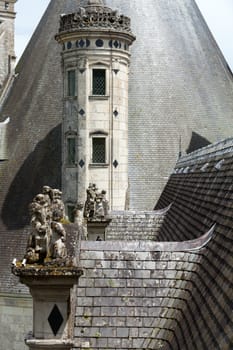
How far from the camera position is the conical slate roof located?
40.3m

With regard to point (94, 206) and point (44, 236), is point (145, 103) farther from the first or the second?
point (44, 236)

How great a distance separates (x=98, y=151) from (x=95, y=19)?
5829 mm

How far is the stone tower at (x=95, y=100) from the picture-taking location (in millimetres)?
32188

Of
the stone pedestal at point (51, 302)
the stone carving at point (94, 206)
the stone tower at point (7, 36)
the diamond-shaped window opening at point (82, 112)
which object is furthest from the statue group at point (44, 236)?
the stone tower at point (7, 36)

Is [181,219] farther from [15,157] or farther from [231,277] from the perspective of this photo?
[15,157]

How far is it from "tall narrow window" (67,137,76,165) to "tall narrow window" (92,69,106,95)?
2565 mm

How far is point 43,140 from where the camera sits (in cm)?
4112

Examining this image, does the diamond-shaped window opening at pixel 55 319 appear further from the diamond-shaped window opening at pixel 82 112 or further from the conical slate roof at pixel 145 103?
the conical slate roof at pixel 145 103

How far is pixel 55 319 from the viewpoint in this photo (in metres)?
12.1

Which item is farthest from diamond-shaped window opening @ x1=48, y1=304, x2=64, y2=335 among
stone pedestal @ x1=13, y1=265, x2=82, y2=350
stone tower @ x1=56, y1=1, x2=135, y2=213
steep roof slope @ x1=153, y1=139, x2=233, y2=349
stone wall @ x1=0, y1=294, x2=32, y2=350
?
stone wall @ x1=0, y1=294, x2=32, y2=350

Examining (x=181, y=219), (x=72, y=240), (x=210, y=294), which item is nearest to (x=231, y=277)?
(x=210, y=294)

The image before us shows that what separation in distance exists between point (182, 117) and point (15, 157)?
9.65 m

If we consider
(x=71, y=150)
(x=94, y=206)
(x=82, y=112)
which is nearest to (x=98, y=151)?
(x=71, y=150)

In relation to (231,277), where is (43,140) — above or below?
above
